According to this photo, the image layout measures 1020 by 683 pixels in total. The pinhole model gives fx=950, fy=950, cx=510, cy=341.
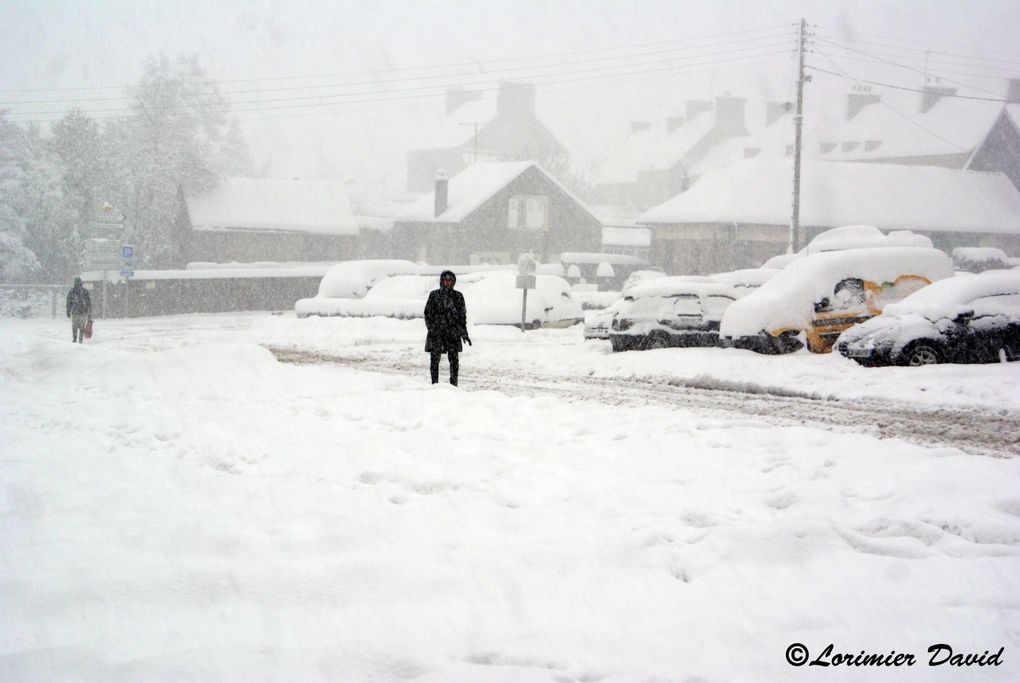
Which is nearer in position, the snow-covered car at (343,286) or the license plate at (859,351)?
the license plate at (859,351)

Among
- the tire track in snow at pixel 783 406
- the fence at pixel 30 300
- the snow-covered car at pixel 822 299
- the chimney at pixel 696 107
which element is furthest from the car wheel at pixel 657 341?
the chimney at pixel 696 107

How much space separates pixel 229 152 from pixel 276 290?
163 ft

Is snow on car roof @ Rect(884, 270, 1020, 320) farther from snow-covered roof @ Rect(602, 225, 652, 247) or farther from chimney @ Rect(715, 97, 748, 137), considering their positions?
chimney @ Rect(715, 97, 748, 137)

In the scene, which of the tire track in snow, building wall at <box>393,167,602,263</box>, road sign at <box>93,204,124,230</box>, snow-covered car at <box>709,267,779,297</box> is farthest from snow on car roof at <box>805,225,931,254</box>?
building wall at <box>393,167,602,263</box>

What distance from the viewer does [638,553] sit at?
18.7 ft

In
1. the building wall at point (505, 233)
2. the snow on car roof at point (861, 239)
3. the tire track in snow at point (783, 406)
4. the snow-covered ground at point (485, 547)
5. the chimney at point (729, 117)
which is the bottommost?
the snow-covered ground at point (485, 547)

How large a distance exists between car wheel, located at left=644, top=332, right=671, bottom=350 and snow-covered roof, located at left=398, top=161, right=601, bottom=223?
113 ft

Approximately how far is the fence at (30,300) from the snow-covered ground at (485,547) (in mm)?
28527

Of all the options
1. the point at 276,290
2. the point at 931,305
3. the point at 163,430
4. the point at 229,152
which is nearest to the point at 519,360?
the point at 931,305

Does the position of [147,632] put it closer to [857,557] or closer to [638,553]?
[638,553]

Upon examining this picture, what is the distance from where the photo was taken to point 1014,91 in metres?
70.6

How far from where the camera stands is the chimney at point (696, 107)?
320 feet

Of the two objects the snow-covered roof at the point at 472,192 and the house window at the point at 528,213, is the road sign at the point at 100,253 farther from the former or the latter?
the house window at the point at 528,213

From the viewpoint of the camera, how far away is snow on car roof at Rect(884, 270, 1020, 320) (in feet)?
46.6
